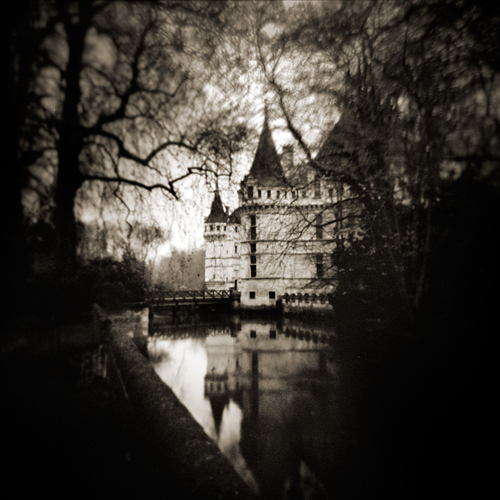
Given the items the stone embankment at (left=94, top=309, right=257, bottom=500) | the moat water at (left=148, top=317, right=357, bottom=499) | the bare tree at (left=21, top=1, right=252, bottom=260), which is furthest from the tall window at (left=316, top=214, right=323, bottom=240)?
the stone embankment at (left=94, top=309, right=257, bottom=500)

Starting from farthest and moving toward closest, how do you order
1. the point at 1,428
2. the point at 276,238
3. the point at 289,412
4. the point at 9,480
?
the point at 289,412, the point at 276,238, the point at 1,428, the point at 9,480

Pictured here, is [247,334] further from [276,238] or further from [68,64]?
[68,64]

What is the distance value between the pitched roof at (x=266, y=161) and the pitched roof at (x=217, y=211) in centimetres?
18

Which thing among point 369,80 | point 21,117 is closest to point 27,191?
point 21,117

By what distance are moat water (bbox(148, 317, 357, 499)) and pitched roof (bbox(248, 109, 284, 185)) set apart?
811 millimetres

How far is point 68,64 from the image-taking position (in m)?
1.01

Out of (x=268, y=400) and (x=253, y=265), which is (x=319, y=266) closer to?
(x=253, y=265)

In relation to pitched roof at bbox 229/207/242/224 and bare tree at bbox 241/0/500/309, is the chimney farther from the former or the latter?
pitched roof at bbox 229/207/242/224

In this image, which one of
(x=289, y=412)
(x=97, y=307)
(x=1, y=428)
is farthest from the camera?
(x=289, y=412)

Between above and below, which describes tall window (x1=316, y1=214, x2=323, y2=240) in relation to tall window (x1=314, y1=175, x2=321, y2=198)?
below

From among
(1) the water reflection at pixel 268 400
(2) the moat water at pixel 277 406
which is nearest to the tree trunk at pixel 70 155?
(2) the moat water at pixel 277 406

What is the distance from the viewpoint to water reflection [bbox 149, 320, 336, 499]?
1359 millimetres

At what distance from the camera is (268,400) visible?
1831 mm

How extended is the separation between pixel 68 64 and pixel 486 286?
1651mm
